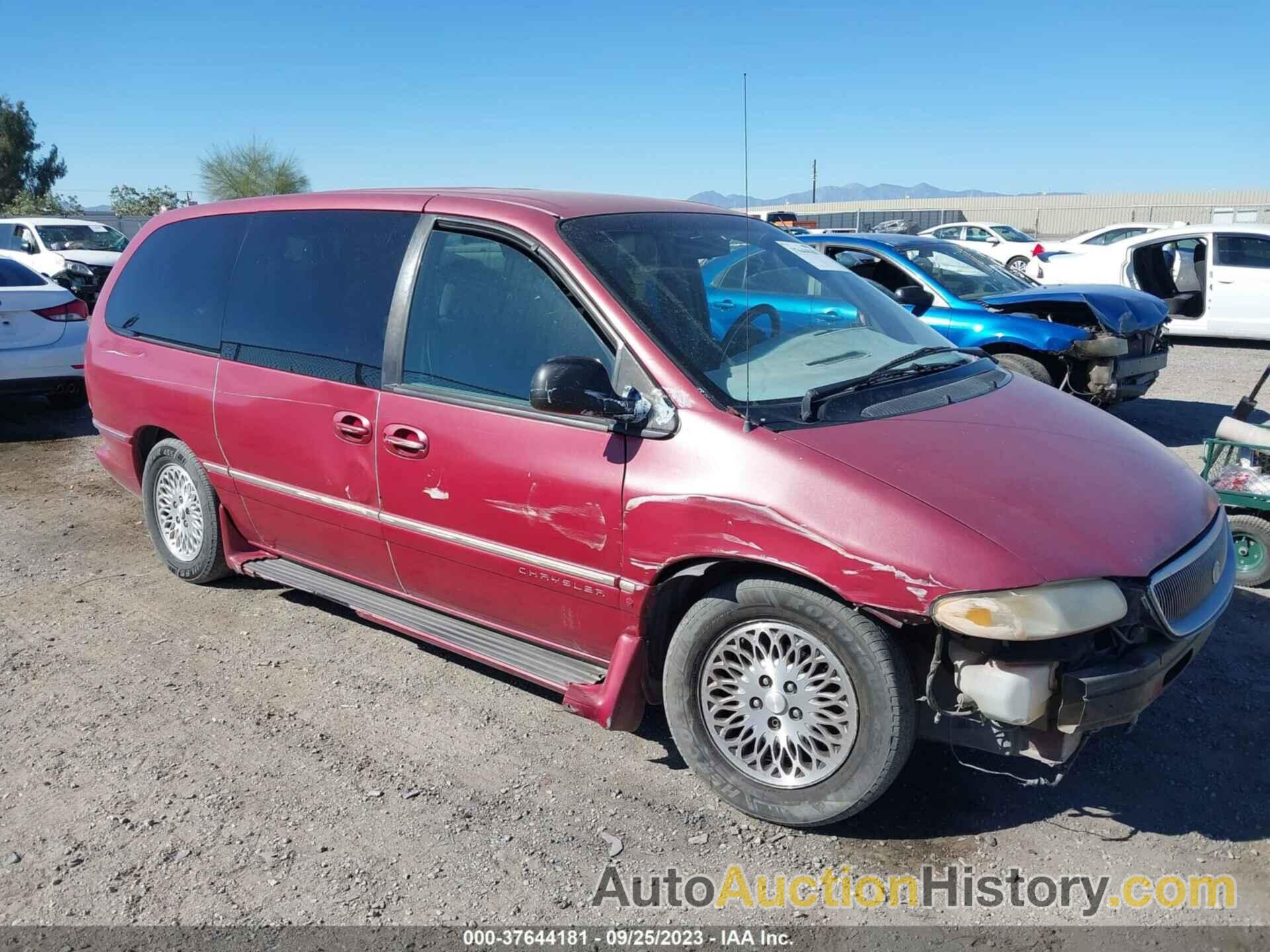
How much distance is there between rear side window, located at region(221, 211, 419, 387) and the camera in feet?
13.2

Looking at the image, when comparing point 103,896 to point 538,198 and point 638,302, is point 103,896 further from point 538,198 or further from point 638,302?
point 538,198

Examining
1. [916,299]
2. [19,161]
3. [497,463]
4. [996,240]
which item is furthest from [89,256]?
[19,161]

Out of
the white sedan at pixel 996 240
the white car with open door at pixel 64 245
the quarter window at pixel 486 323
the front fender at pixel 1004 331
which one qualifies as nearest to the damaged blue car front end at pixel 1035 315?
the front fender at pixel 1004 331

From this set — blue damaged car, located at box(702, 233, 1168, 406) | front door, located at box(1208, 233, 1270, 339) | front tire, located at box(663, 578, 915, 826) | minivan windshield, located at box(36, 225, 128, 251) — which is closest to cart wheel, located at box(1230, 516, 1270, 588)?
blue damaged car, located at box(702, 233, 1168, 406)

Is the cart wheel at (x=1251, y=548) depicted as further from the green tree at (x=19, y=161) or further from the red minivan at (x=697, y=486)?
the green tree at (x=19, y=161)

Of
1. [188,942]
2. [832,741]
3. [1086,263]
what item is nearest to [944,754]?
[832,741]

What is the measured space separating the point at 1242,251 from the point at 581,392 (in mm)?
12946

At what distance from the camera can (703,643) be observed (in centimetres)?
325

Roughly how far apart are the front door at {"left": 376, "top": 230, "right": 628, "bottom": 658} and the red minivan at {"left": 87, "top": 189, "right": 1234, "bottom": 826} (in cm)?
1

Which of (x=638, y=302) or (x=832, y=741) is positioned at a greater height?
A: (x=638, y=302)

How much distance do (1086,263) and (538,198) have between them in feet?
39.6

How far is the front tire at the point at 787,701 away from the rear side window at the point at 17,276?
8.72 meters

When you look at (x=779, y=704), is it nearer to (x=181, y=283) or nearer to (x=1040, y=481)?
(x=1040, y=481)

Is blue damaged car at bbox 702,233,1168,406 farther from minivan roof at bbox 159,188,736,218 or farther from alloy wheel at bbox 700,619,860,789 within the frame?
alloy wheel at bbox 700,619,860,789
